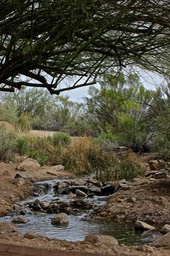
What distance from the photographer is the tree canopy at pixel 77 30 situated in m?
5.79

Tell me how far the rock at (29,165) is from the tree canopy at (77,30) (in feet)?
29.5

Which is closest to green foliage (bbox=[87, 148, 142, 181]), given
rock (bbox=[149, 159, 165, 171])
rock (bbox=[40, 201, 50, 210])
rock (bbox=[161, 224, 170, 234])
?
rock (bbox=[149, 159, 165, 171])

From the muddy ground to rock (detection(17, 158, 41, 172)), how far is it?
1371mm

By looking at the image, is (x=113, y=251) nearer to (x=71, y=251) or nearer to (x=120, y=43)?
(x=71, y=251)

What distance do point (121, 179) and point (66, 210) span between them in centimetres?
436

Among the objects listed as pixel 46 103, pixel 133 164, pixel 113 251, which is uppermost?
pixel 46 103

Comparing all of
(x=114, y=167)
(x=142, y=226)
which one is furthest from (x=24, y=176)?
(x=142, y=226)

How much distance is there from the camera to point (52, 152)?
19.1 metres

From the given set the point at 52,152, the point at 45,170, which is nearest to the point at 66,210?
the point at 45,170

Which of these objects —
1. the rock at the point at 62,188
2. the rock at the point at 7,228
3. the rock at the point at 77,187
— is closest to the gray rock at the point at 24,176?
the rock at the point at 62,188

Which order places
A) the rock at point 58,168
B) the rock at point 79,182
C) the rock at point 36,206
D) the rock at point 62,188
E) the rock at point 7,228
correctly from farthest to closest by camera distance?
the rock at point 58,168, the rock at point 79,182, the rock at point 62,188, the rock at point 36,206, the rock at point 7,228

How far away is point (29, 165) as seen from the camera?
653 inches

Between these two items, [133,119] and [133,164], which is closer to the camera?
[133,164]

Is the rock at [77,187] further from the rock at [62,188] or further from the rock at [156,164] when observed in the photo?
the rock at [156,164]
